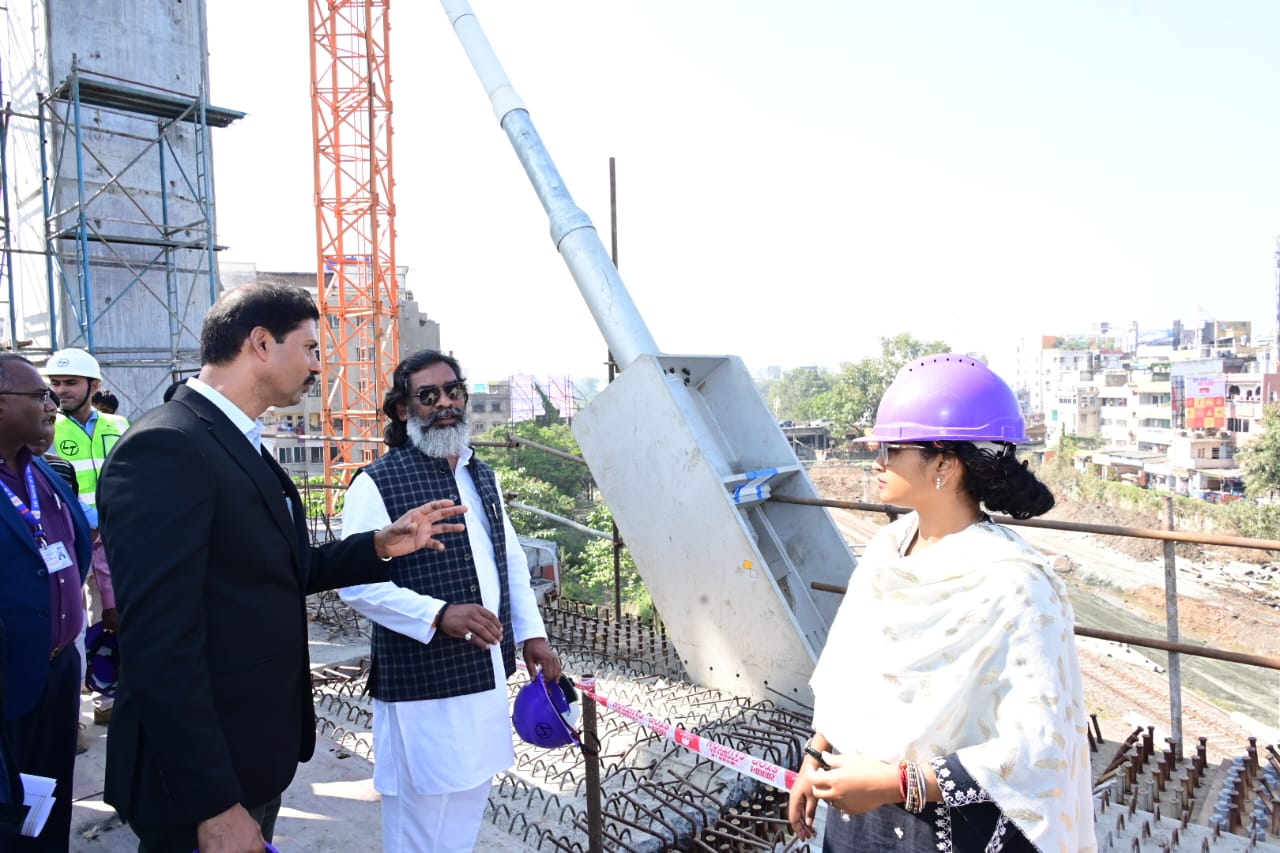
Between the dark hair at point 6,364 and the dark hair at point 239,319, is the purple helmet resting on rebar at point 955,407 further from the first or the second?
the dark hair at point 6,364

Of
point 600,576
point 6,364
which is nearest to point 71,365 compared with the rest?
point 6,364

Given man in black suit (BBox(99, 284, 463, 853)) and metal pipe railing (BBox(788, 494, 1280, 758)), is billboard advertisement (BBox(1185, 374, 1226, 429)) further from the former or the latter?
man in black suit (BBox(99, 284, 463, 853))

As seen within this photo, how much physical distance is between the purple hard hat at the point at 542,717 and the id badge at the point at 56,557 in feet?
5.34

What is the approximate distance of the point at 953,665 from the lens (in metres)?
1.56

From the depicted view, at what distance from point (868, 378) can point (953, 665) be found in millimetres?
75046

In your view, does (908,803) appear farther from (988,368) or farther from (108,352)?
(108,352)

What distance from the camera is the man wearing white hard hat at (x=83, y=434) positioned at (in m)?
→ 4.24

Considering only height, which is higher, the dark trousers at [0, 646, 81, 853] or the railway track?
the dark trousers at [0, 646, 81, 853]

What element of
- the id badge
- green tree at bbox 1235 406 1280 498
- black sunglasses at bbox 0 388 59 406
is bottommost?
green tree at bbox 1235 406 1280 498

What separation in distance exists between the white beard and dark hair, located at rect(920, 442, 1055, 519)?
166cm

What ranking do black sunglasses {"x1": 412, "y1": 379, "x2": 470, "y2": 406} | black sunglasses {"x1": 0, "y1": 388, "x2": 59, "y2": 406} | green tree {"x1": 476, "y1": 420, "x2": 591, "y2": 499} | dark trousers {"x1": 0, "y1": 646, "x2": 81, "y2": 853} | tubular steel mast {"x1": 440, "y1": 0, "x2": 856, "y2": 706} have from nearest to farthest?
1. dark trousers {"x1": 0, "y1": 646, "x2": 81, "y2": 853}
2. black sunglasses {"x1": 0, "y1": 388, "x2": 59, "y2": 406}
3. black sunglasses {"x1": 412, "y1": 379, "x2": 470, "y2": 406}
4. tubular steel mast {"x1": 440, "y1": 0, "x2": 856, "y2": 706}
5. green tree {"x1": 476, "y1": 420, "x2": 591, "y2": 499}

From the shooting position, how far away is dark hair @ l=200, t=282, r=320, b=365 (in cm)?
191

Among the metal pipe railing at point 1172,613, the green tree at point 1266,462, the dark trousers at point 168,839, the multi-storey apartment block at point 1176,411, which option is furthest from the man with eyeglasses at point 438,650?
the multi-storey apartment block at point 1176,411

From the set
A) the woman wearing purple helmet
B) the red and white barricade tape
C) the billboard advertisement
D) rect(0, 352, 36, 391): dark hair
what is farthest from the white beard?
the billboard advertisement
